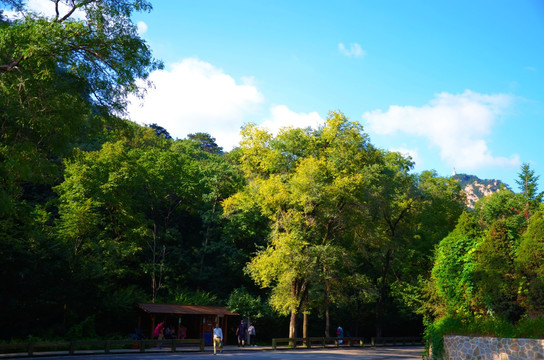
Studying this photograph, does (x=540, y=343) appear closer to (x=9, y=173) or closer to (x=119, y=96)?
(x=119, y=96)

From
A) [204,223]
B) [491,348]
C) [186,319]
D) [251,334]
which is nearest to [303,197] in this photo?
[251,334]

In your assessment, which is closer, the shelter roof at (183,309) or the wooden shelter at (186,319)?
the shelter roof at (183,309)

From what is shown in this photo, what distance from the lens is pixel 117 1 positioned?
15.7 metres

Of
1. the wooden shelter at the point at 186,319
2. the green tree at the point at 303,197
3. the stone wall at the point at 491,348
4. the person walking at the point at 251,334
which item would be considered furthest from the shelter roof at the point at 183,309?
the stone wall at the point at 491,348

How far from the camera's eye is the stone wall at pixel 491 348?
52.9ft

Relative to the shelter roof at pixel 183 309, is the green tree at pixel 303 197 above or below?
above

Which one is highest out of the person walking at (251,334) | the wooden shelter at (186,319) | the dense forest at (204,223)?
the dense forest at (204,223)

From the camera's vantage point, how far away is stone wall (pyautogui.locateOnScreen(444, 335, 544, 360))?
16.1 m

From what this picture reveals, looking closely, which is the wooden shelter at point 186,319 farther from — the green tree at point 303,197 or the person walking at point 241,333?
the green tree at point 303,197

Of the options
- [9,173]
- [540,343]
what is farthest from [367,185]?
[9,173]

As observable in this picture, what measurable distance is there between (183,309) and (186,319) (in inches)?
108

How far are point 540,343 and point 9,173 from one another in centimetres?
1766

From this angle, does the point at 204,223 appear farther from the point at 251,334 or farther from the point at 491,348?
the point at 491,348

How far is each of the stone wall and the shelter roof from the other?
19.3m
